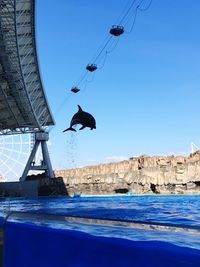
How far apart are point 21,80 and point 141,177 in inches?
600

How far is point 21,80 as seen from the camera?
41.8m

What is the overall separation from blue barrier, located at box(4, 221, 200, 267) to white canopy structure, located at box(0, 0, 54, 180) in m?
29.6

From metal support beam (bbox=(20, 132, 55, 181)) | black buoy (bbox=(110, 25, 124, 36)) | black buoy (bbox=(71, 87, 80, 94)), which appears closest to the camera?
black buoy (bbox=(110, 25, 124, 36))

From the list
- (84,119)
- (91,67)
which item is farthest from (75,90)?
(84,119)

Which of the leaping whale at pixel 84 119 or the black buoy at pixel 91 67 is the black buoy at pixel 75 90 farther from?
the leaping whale at pixel 84 119

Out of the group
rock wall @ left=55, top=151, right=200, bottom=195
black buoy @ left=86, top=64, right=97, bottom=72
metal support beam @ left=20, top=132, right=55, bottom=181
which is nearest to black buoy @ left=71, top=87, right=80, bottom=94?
black buoy @ left=86, top=64, right=97, bottom=72

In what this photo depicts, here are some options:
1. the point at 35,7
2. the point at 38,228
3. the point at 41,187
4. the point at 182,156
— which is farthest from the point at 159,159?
the point at 38,228

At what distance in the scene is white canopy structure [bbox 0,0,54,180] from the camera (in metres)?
34.1

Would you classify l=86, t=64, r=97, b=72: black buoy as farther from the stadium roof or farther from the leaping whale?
the stadium roof

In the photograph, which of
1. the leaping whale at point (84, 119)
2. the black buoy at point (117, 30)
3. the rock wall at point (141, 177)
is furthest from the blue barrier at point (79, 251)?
the rock wall at point (141, 177)

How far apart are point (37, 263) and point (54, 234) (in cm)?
23

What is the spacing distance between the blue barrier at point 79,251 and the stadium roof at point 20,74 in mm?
29580

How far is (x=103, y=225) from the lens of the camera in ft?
6.64

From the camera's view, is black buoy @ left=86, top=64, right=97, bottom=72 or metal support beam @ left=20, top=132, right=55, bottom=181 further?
metal support beam @ left=20, top=132, right=55, bottom=181
